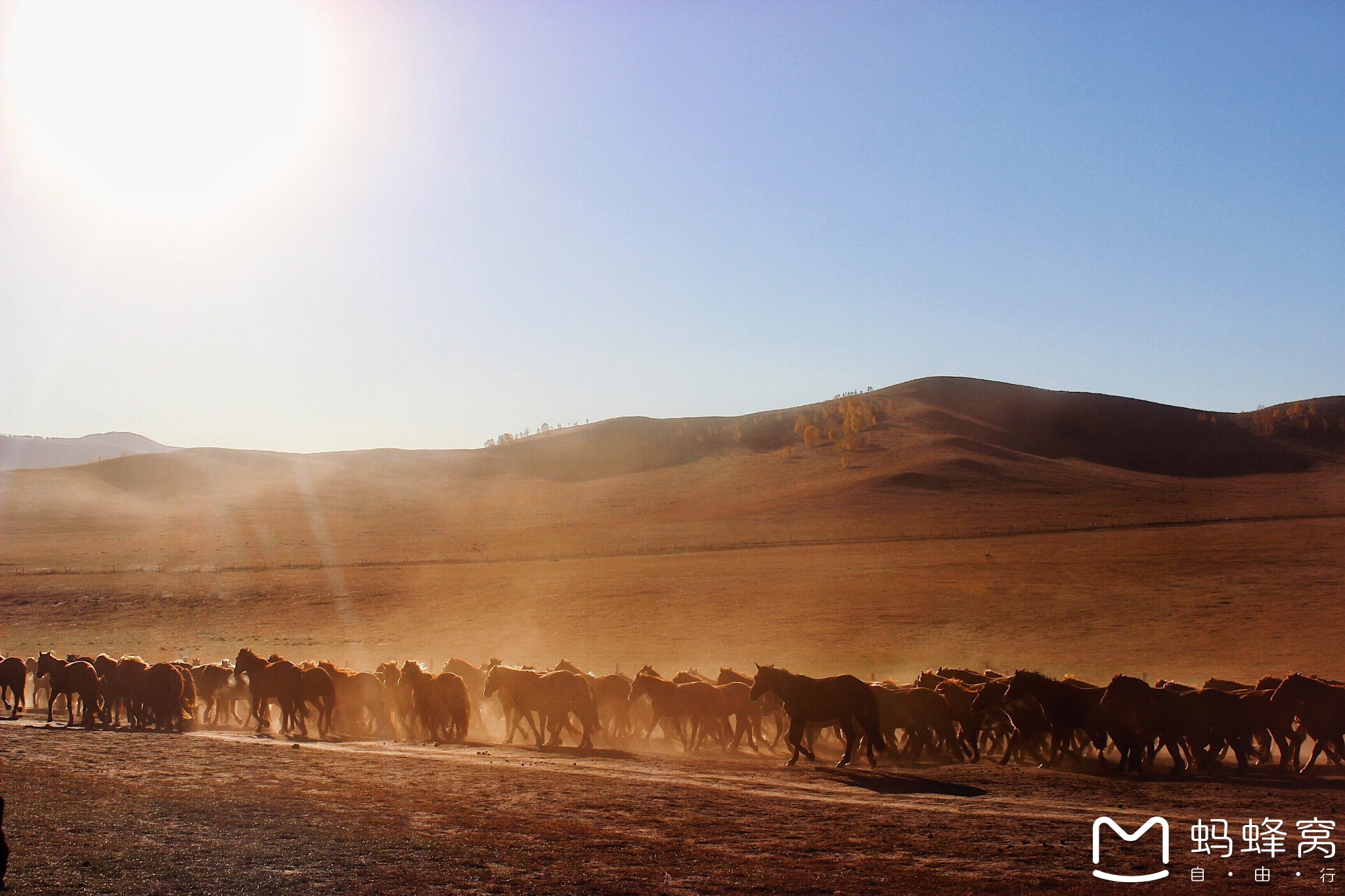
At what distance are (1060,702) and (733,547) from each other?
153ft

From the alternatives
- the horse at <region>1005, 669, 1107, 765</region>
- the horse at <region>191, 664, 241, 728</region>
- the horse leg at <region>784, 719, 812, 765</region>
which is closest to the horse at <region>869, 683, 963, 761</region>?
the horse at <region>1005, 669, 1107, 765</region>

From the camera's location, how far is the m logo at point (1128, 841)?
25.7ft

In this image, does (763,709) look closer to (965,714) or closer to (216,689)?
(965,714)

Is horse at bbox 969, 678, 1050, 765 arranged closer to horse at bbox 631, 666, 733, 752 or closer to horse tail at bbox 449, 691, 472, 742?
horse at bbox 631, 666, 733, 752

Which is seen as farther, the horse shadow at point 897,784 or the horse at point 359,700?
the horse at point 359,700

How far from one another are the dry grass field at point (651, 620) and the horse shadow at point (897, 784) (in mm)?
81

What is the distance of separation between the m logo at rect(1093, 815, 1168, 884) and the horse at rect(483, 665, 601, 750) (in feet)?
31.2

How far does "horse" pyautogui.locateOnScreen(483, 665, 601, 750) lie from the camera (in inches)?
672

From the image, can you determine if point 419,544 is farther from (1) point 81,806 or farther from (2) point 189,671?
(1) point 81,806

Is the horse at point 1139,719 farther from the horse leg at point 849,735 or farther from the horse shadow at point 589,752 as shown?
the horse shadow at point 589,752

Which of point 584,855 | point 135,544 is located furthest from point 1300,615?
point 135,544

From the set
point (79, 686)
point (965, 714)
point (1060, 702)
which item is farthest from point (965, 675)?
point (79, 686)

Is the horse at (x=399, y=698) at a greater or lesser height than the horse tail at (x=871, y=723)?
lesser

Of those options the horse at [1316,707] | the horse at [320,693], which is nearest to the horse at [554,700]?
the horse at [320,693]
